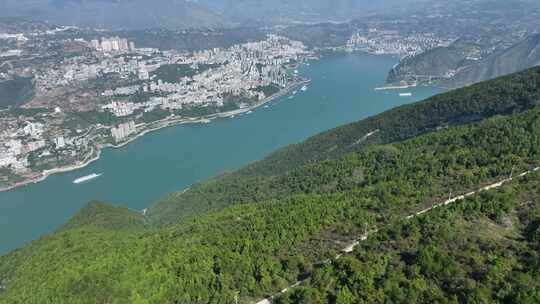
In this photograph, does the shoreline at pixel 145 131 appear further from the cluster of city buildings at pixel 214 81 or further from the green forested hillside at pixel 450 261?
the green forested hillside at pixel 450 261

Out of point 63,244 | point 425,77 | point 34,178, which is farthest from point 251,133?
point 425,77

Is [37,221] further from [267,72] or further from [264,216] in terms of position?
[267,72]

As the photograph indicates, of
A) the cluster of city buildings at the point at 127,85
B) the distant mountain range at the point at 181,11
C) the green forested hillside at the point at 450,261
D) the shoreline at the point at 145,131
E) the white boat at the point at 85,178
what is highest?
the distant mountain range at the point at 181,11

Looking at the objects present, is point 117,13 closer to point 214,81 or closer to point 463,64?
point 214,81

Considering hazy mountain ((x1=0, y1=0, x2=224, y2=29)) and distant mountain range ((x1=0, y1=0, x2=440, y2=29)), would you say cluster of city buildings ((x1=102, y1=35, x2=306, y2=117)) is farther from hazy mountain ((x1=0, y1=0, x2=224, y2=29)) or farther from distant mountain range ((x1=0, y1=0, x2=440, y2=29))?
hazy mountain ((x1=0, y1=0, x2=224, y2=29))

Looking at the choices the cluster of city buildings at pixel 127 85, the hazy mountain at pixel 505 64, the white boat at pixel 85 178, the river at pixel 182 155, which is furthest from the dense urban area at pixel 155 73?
the white boat at pixel 85 178

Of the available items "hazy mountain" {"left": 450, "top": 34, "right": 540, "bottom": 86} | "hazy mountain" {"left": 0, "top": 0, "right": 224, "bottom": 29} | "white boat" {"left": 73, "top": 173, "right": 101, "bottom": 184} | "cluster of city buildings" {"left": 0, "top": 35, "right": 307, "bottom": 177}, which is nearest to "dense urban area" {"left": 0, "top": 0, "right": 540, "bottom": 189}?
"cluster of city buildings" {"left": 0, "top": 35, "right": 307, "bottom": 177}

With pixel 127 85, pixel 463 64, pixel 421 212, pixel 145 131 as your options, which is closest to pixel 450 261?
pixel 421 212
